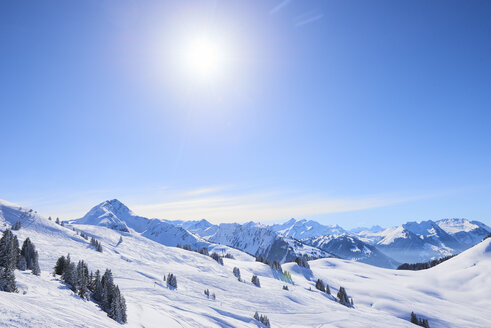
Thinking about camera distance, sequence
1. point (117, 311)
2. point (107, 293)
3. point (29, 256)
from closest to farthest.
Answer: point (117, 311), point (107, 293), point (29, 256)

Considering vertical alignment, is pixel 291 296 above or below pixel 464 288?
above

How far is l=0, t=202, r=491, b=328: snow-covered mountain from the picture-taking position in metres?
20.5

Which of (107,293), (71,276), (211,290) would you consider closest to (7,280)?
(107,293)

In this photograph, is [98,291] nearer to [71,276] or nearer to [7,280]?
[71,276]

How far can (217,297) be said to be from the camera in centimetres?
5006

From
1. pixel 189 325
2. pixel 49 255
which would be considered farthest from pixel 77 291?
pixel 49 255

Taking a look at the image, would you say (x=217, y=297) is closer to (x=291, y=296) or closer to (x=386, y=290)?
(x=291, y=296)

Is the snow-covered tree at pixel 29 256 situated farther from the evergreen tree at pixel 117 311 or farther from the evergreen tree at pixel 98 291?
the evergreen tree at pixel 117 311

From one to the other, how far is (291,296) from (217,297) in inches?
806

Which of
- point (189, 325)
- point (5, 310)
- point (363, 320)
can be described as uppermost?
point (5, 310)

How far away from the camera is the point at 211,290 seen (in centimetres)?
5522

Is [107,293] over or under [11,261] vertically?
under

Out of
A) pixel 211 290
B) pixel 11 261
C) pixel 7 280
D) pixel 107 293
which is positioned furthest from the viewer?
pixel 211 290

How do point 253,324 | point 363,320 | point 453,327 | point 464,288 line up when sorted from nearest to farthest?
point 253,324 → point 363,320 → point 453,327 → point 464,288
